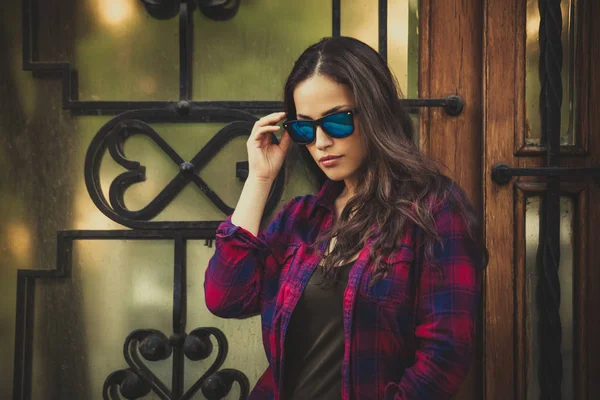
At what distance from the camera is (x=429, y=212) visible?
40.6 inches

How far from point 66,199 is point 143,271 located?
0.29 meters

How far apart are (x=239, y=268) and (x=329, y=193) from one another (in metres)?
0.27

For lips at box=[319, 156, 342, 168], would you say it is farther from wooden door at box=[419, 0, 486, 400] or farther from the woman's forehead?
wooden door at box=[419, 0, 486, 400]

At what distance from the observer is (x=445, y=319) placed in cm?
97

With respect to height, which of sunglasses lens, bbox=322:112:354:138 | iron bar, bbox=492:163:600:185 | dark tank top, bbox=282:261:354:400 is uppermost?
sunglasses lens, bbox=322:112:354:138

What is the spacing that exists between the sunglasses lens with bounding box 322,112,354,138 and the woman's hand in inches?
7.1

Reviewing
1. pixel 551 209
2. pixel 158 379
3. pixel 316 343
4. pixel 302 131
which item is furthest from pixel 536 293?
pixel 158 379

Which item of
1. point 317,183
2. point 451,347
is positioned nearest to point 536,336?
point 451,347

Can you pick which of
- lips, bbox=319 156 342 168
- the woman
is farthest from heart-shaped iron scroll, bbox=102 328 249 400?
lips, bbox=319 156 342 168

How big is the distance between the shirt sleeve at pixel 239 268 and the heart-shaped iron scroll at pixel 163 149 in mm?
292

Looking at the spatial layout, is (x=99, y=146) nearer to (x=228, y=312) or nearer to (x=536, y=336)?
(x=228, y=312)

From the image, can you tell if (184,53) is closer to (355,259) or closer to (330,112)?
(330,112)

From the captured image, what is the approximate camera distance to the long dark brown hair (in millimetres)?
1047

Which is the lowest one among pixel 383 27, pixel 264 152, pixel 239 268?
pixel 239 268
